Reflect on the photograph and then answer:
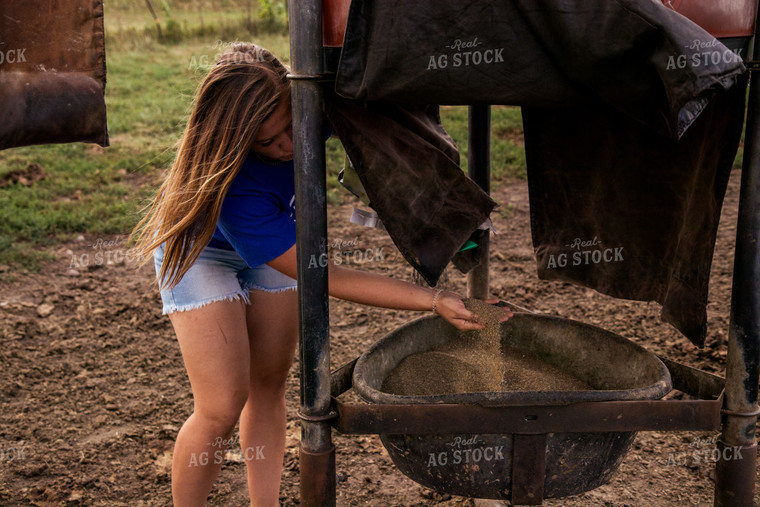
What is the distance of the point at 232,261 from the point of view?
2.23 metres

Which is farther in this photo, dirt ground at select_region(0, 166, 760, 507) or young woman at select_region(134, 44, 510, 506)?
dirt ground at select_region(0, 166, 760, 507)

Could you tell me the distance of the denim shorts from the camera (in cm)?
211

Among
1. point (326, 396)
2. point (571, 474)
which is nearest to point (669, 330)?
point (571, 474)

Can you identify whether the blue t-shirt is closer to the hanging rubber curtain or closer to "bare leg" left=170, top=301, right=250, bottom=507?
"bare leg" left=170, top=301, right=250, bottom=507

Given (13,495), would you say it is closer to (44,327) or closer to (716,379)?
(44,327)

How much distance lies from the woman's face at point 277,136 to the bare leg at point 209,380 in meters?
0.44

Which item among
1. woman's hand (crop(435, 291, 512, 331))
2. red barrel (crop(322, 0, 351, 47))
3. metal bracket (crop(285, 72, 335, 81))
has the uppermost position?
red barrel (crop(322, 0, 351, 47))

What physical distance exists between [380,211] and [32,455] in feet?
6.41

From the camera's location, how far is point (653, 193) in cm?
220

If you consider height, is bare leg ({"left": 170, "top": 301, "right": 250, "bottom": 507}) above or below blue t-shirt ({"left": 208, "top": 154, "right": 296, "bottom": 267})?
below

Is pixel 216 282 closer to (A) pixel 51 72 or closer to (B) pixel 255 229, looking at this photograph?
(B) pixel 255 229

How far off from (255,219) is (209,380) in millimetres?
476

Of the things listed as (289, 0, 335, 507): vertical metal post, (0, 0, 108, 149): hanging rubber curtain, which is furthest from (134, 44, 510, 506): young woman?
(0, 0, 108, 149): hanging rubber curtain

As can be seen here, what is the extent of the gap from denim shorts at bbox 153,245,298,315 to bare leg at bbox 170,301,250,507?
26mm
